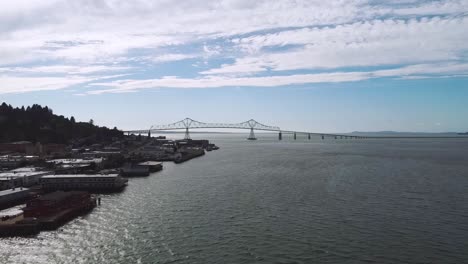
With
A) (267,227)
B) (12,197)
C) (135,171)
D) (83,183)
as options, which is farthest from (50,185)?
(267,227)

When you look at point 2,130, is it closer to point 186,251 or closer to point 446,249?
point 186,251

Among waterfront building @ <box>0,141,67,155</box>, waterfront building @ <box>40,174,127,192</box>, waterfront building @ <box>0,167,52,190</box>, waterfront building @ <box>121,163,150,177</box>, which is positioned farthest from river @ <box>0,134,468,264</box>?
waterfront building @ <box>0,141,67,155</box>

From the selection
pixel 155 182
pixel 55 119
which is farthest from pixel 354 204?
pixel 55 119

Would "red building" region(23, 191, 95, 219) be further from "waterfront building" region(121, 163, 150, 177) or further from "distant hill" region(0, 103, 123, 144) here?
"distant hill" region(0, 103, 123, 144)

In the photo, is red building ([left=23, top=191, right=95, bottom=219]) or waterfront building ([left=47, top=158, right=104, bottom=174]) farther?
waterfront building ([left=47, top=158, right=104, bottom=174])

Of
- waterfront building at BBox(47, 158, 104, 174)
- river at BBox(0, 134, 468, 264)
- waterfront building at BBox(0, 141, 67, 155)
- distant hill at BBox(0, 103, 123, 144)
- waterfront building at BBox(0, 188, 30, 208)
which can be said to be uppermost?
distant hill at BBox(0, 103, 123, 144)

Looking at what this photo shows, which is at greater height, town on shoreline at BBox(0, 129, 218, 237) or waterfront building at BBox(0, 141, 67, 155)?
waterfront building at BBox(0, 141, 67, 155)
